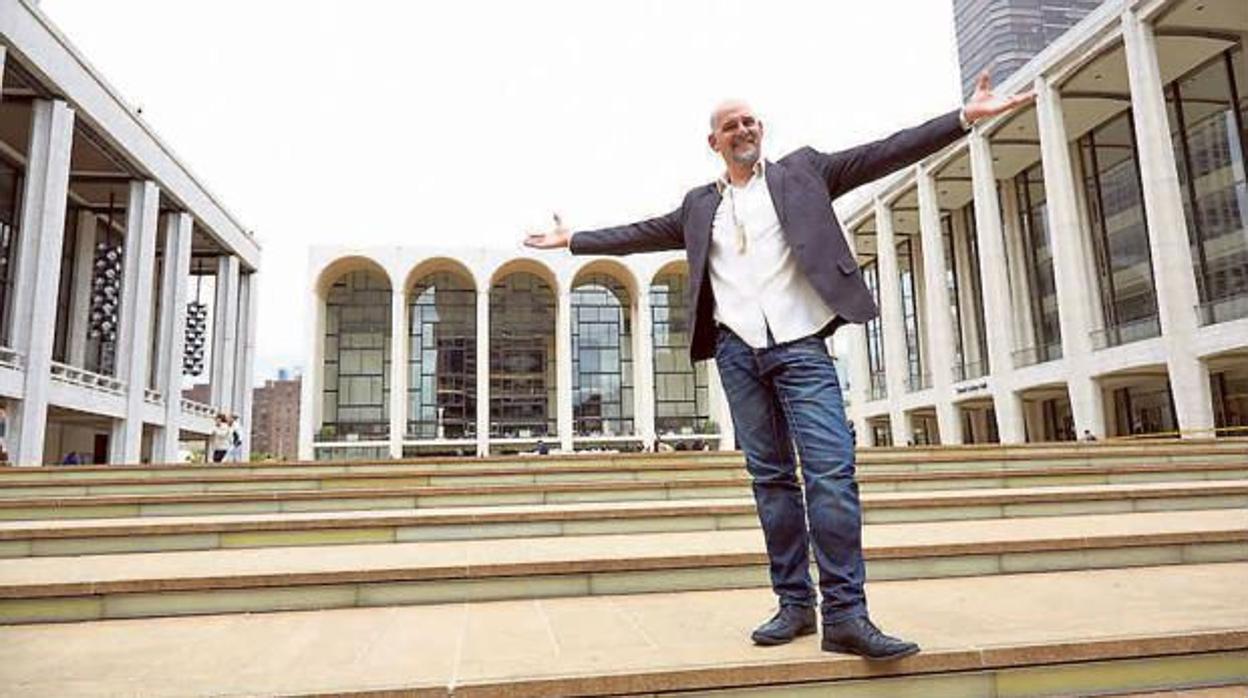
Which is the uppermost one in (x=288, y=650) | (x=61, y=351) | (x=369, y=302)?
(x=369, y=302)

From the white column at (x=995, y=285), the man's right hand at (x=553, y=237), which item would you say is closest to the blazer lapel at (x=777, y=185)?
the man's right hand at (x=553, y=237)

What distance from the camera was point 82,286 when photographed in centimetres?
3064

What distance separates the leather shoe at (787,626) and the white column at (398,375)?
40771 mm

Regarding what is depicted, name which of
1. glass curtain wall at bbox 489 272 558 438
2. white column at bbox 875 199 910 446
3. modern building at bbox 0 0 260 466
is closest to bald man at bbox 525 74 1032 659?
modern building at bbox 0 0 260 466

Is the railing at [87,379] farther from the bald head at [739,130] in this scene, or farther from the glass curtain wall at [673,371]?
the glass curtain wall at [673,371]

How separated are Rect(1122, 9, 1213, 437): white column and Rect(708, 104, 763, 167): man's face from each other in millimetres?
23575

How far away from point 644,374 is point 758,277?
40.7 meters

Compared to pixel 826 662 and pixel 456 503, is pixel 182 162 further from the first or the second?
pixel 826 662

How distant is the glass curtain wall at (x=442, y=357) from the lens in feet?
151

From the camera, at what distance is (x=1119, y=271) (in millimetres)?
29578

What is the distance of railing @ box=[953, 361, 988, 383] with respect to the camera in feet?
123

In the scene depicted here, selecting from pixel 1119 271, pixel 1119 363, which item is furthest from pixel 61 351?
pixel 1119 271

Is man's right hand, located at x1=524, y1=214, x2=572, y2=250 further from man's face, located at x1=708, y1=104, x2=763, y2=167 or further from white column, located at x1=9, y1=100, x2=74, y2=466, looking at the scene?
white column, located at x1=9, y1=100, x2=74, y2=466

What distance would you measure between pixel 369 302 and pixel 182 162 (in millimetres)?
16732
